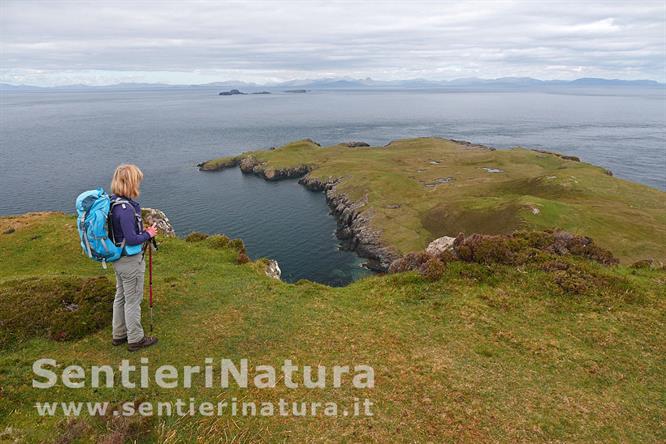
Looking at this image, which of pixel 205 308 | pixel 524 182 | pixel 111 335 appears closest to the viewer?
pixel 111 335

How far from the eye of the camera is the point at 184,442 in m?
10.7

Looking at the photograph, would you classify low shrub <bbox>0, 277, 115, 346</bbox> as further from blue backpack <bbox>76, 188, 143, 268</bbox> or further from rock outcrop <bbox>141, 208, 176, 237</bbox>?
rock outcrop <bbox>141, 208, 176, 237</bbox>

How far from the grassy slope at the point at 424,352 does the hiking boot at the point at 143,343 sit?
36cm

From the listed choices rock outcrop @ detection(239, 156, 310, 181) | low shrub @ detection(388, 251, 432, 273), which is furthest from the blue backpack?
rock outcrop @ detection(239, 156, 310, 181)

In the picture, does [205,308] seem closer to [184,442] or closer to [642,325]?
[184,442]

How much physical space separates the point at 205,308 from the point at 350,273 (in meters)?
47.7

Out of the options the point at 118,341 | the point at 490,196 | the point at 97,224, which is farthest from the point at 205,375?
the point at 490,196

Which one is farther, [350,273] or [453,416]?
[350,273]

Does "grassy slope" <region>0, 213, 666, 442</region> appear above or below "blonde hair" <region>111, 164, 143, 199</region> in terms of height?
below

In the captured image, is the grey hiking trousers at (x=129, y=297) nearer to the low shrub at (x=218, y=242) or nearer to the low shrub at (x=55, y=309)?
the low shrub at (x=55, y=309)

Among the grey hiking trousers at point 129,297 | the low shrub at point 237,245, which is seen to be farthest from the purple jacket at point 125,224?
the low shrub at point 237,245

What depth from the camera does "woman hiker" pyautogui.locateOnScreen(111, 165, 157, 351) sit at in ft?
42.0

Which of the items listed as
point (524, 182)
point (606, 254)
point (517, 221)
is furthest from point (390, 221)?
point (606, 254)

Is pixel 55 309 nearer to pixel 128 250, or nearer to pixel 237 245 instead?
pixel 128 250
